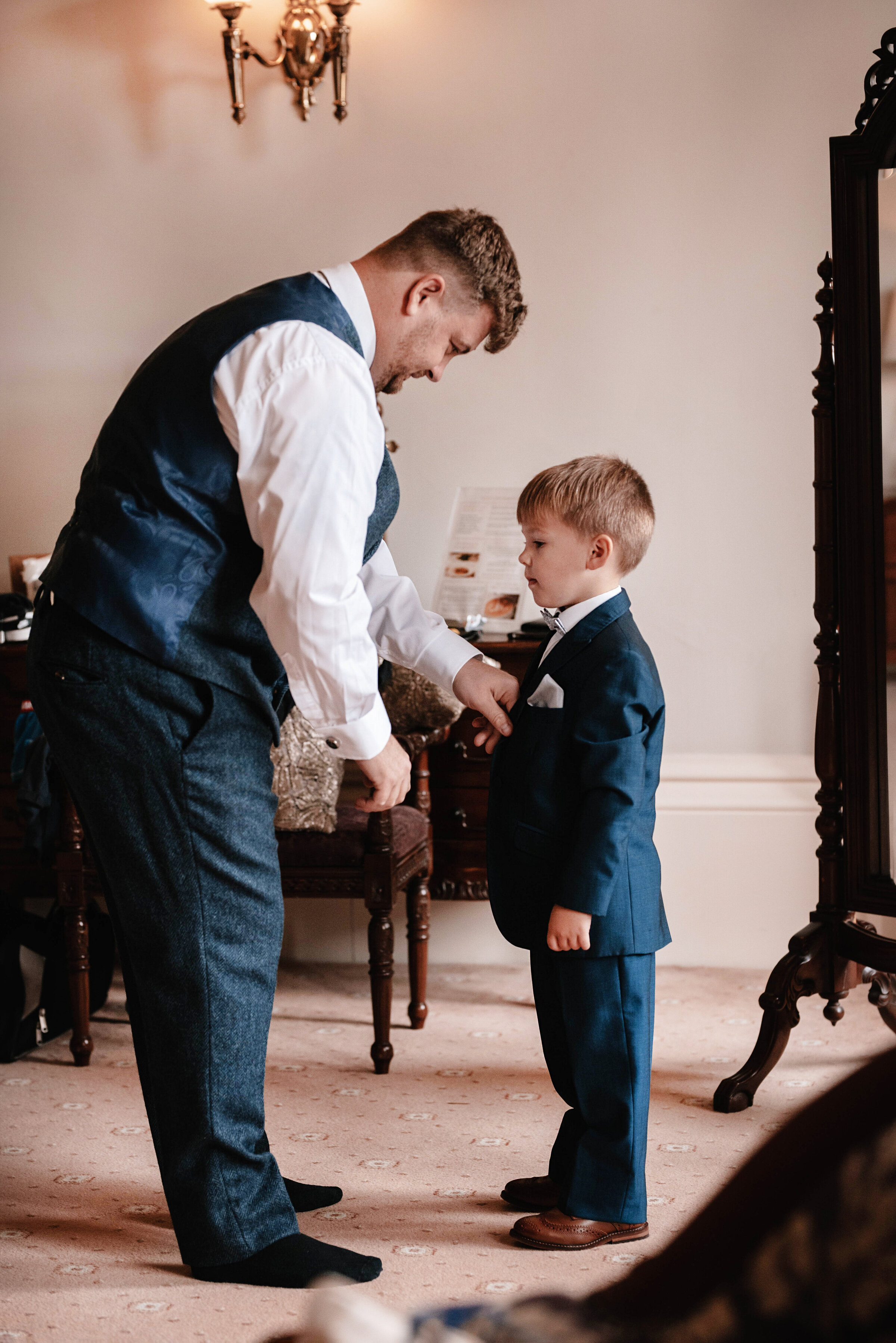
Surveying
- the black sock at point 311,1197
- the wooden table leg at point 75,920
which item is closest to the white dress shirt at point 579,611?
the black sock at point 311,1197

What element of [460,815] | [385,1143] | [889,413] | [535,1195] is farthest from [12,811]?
[889,413]

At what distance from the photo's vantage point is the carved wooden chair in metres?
2.57

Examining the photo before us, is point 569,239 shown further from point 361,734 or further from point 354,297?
point 361,734

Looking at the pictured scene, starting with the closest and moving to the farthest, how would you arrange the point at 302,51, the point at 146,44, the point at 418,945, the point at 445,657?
1. the point at 445,657
2. the point at 418,945
3. the point at 302,51
4. the point at 146,44

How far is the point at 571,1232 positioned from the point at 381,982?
37.3 inches

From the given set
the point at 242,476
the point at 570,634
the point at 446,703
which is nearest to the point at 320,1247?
the point at 570,634

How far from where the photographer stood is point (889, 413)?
212cm

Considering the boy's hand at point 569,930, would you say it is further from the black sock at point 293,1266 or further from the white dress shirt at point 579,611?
the black sock at point 293,1266

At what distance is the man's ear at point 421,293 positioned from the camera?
1.60 meters

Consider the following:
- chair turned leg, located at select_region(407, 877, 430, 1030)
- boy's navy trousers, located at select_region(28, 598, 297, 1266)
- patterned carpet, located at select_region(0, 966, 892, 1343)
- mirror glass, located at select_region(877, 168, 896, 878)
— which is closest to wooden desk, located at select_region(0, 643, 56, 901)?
patterned carpet, located at select_region(0, 966, 892, 1343)

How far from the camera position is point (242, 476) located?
1.42 m

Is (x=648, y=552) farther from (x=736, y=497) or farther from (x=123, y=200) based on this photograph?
(x=123, y=200)

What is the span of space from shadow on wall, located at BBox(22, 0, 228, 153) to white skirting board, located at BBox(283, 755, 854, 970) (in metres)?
2.41

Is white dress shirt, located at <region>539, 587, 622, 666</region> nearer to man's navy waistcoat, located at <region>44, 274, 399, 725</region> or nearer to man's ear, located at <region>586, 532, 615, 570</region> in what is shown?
man's ear, located at <region>586, 532, 615, 570</region>
